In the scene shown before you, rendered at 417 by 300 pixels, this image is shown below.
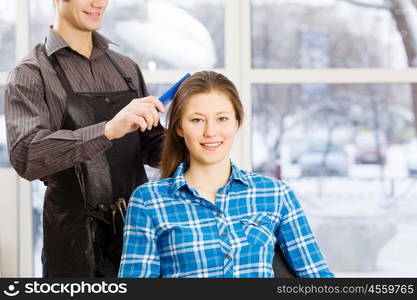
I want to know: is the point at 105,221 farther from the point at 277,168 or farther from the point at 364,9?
the point at 364,9

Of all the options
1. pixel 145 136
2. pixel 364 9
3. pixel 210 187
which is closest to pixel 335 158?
pixel 364 9

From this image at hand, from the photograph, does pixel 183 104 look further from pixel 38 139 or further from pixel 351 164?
pixel 351 164

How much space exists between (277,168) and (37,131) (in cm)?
202

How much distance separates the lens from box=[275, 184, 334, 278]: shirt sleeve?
6.81ft

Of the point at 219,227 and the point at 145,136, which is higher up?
the point at 145,136

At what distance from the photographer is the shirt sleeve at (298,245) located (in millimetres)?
2074

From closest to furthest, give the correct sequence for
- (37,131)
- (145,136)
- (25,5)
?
(37,131) < (145,136) < (25,5)

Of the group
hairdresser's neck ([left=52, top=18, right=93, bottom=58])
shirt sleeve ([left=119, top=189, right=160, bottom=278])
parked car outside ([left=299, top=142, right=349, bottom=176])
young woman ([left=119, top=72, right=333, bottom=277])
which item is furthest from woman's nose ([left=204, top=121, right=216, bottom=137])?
parked car outside ([left=299, top=142, right=349, bottom=176])

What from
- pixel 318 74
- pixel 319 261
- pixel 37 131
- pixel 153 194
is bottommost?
pixel 319 261

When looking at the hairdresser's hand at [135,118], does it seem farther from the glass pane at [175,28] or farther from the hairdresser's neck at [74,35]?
the glass pane at [175,28]

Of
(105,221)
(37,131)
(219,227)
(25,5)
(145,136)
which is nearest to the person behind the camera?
(219,227)

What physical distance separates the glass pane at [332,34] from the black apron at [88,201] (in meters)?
1.67

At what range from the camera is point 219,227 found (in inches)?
79.0

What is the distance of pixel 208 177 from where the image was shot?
2115 millimetres
